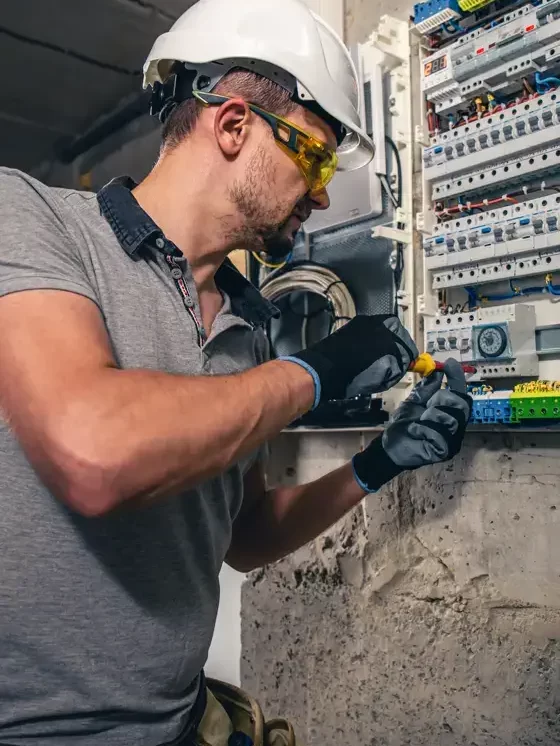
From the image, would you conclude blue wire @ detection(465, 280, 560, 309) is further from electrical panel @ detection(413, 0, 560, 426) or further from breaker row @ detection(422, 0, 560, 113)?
breaker row @ detection(422, 0, 560, 113)

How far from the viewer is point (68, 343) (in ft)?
2.46

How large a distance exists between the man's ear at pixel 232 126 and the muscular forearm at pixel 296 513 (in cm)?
65

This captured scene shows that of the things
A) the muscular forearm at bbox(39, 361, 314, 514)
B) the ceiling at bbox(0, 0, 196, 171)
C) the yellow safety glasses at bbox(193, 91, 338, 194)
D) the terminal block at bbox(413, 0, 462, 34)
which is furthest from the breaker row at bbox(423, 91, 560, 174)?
the ceiling at bbox(0, 0, 196, 171)

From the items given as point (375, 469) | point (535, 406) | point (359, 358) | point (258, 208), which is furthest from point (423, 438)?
point (258, 208)

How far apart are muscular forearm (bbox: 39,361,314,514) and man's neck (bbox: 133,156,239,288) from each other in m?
0.38

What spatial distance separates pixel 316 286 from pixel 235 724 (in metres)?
1.07

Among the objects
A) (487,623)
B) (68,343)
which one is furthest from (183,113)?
(487,623)

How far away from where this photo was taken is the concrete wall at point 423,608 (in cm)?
140

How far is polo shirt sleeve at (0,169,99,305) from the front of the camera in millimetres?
787

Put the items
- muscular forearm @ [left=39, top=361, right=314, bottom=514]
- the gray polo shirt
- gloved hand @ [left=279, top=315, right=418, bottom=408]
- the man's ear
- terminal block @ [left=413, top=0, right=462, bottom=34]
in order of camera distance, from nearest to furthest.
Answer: muscular forearm @ [left=39, top=361, right=314, bottom=514], the gray polo shirt, gloved hand @ [left=279, top=315, right=418, bottom=408], the man's ear, terminal block @ [left=413, top=0, right=462, bottom=34]

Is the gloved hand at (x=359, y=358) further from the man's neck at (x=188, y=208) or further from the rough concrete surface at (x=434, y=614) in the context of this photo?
the rough concrete surface at (x=434, y=614)

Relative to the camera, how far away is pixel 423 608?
1571 millimetres

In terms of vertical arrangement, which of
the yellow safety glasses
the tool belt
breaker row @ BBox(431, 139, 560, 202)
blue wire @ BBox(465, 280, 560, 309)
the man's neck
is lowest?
the tool belt

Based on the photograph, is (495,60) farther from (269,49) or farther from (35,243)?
(35,243)
